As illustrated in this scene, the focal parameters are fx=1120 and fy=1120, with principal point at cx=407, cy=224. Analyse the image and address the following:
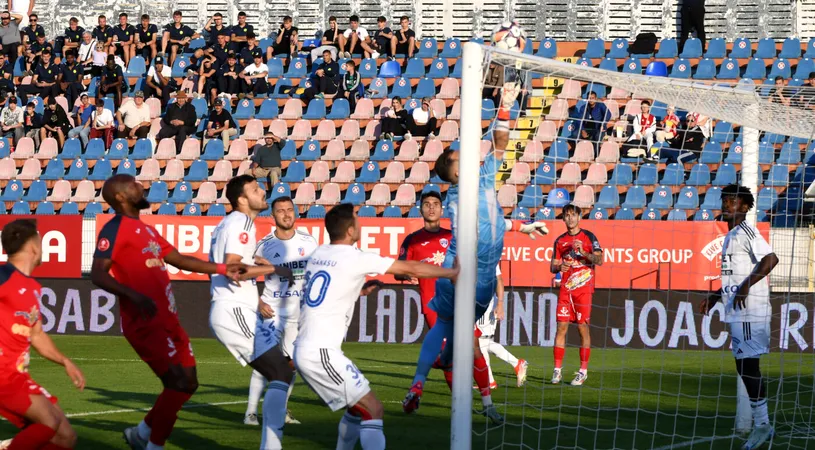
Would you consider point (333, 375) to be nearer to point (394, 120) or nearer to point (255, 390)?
point (255, 390)

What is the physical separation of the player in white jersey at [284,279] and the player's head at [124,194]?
6.95 feet

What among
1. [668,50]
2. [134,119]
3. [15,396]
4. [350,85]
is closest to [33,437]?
[15,396]

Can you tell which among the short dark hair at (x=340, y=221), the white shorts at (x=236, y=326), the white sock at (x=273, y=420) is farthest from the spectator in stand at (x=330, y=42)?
the short dark hair at (x=340, y=221)

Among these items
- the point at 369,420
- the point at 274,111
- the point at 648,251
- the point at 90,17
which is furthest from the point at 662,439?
the point at 90,17

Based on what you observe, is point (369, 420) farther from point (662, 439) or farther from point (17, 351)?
point (662, 439)

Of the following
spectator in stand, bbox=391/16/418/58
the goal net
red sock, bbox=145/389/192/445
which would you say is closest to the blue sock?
the goal net

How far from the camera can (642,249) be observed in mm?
17297

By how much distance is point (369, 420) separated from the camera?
6.64 metres

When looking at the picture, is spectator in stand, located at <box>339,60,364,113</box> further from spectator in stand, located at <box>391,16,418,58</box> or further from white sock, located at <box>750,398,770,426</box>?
white sock, located at <box>750,398,770,426</box>

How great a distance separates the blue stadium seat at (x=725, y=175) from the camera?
1958 centimetres

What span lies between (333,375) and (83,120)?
20.1 m

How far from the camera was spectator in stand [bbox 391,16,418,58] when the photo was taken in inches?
998

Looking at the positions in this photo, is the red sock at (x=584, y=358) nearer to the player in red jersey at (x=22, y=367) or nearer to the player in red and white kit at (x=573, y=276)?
the player in red and white kit at (x=573, y=276)

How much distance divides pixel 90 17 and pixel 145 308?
25510 millimetres
